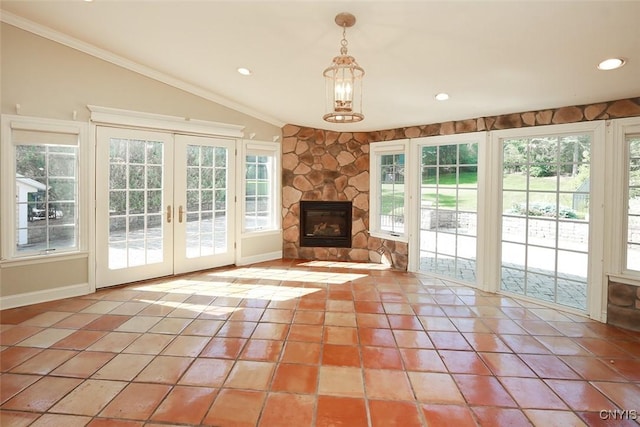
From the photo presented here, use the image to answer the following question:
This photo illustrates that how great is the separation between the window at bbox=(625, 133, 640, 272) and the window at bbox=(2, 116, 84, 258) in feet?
18.9

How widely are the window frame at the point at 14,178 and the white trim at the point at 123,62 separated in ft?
2.78

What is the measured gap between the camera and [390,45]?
289cm

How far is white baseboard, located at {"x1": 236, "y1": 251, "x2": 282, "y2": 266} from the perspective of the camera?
5480 millimetres

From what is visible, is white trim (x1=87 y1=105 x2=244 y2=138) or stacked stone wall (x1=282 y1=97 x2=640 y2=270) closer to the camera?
white trim (x1=87 y1=105 x2=244 y2=138)

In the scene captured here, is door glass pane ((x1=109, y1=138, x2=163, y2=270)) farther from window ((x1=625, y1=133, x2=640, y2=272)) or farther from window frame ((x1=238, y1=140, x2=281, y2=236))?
window ((x1=625, y1=133, x2=640, y2=272))

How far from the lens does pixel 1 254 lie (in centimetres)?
350

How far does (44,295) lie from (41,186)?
1197mm

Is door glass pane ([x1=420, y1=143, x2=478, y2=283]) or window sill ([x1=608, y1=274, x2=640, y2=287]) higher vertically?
Answer: door glass pane ([x1=420, y1=143, x2=478, y2=283])

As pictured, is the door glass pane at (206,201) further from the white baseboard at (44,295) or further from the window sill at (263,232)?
the white baseboard at (44,295)

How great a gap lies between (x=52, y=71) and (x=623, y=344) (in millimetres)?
6174

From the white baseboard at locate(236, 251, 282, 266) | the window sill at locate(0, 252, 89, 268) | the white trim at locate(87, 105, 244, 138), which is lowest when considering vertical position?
the white baseboard at locate(236, 251, 282, 266)

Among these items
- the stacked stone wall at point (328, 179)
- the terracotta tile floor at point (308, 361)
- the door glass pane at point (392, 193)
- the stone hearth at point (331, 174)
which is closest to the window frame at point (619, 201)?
the terracotta tile floor at point (308, 361)

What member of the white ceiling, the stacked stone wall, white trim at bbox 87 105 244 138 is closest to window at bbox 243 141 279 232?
the stacked stone wall

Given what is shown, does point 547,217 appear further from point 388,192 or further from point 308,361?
point 308,361
